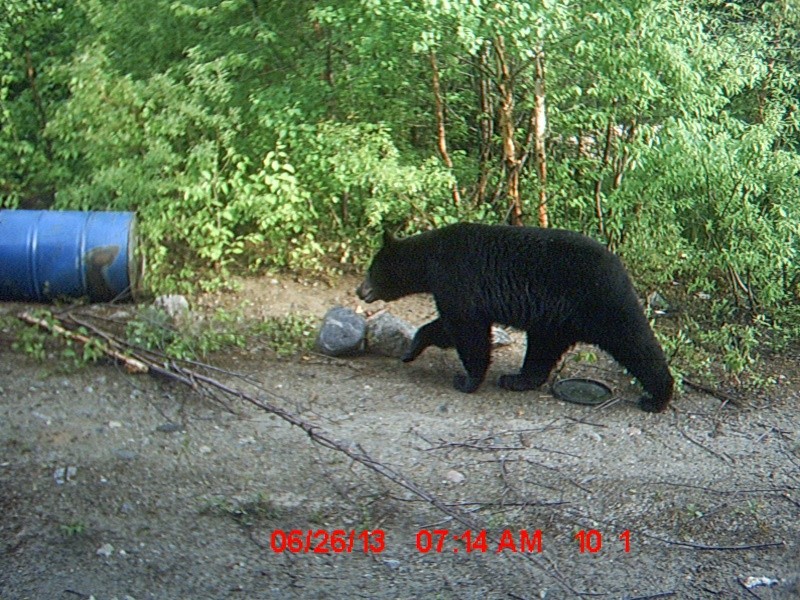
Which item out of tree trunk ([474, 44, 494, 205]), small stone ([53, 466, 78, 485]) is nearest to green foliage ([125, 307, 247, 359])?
small stone ([53, 466, 78, 485])

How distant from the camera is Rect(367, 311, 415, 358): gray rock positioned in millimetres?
7473

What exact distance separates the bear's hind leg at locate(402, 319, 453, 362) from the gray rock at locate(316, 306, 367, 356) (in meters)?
0.39

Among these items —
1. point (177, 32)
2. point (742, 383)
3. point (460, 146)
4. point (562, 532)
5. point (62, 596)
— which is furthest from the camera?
point (460, 146)

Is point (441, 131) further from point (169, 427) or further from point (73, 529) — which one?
point (73, 529)

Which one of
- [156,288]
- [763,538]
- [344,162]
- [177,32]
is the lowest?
[763,538]

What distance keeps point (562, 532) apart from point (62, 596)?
2.31 m

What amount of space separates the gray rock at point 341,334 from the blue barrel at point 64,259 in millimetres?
1580

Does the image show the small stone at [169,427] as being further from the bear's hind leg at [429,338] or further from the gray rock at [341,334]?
the bear's hind leg at [429,338]

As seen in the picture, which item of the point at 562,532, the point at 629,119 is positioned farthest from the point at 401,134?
the point at 562,532

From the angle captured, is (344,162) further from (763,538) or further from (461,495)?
(763,538)

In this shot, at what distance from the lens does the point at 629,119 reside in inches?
336

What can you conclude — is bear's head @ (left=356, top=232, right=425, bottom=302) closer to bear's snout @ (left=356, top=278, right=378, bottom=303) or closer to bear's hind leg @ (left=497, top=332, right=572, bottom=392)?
bear's snout @ (left=356, top=278, right=378, bottom=303)

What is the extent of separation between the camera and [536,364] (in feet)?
22.9
